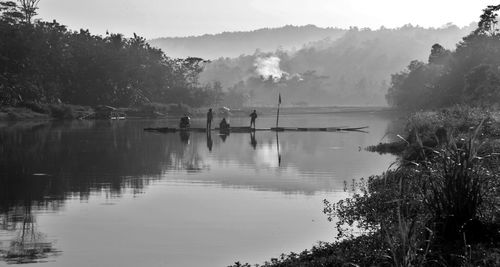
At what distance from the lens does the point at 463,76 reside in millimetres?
94750

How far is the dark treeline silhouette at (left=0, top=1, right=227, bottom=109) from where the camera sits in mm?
103438

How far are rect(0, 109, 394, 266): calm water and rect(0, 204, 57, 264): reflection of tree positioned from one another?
0.03m

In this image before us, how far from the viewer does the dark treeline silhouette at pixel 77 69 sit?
103 metres

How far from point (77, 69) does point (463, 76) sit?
2404 inches

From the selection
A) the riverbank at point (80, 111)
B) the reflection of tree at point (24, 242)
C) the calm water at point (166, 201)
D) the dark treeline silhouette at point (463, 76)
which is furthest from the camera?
the riverbank at point (80, 111)

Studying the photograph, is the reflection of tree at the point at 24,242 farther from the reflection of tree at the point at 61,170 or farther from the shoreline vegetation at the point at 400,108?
the shoreline vegetation at the point at 400,108

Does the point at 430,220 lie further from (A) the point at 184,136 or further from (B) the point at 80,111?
(B) the point at 80,111

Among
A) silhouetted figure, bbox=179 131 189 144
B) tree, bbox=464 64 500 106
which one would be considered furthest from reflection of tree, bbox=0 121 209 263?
tree, bbox=464 64 500 106

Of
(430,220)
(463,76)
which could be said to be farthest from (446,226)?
(463,76)

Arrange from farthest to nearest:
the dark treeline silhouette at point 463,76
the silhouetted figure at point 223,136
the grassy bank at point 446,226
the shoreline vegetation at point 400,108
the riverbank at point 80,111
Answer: the riverbank at point 80,111 → the dark treeline silhouette at point 463,76 → the silhouetted figure at point 223,136 → the shoreline vegetation at point 400,108 → the grassy bank at point 446,226

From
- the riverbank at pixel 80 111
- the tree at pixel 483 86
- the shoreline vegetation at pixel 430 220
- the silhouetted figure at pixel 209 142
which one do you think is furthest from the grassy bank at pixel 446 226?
the riverbank at pixel 80 111

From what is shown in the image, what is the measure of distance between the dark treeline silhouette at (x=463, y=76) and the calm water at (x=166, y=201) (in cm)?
3328

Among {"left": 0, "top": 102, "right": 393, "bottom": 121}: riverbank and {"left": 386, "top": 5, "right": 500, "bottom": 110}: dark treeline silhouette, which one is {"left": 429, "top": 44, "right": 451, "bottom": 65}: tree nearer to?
{"left": 386, "top": 5, "right": 500, "bottom": 110}: dark treeline silhouette

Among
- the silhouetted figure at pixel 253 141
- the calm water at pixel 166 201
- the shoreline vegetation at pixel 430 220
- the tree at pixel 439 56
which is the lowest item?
the calm water at pixel 166 201
